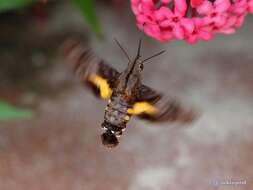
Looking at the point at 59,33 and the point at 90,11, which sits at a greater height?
the point at 90,11

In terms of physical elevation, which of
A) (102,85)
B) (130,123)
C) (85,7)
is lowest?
(130,123)

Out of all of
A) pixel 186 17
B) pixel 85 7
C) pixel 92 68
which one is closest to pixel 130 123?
pixel 85 7

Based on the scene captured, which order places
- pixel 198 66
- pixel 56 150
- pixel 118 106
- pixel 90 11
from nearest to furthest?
pixel 118 106 → pixel 90 11 → pixel 56 150 → pixel 198 66

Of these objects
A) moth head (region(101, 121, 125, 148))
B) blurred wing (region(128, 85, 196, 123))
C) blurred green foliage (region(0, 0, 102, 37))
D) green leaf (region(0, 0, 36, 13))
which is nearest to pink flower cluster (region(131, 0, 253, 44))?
blurred wing (region(128, 85, 196, 123))

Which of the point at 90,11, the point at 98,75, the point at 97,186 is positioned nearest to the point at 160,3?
the point at 98,75

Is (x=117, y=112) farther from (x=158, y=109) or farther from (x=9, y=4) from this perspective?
(x=9, y=4)

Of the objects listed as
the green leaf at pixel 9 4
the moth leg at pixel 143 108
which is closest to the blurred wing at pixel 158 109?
the moth leg at pixel 143 108

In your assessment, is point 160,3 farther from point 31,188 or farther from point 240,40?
point 240,40
